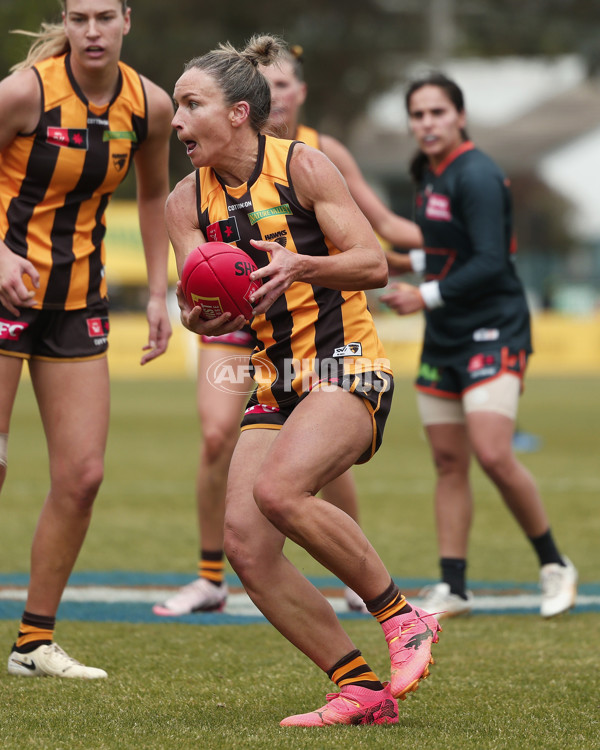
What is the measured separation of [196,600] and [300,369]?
227 centimetres

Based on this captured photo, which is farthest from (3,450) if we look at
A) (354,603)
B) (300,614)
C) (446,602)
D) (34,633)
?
(446,602)

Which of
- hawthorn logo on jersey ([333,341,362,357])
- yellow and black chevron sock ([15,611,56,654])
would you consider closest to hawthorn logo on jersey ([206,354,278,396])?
yellow and black chevron sock ([15,611,56,654])

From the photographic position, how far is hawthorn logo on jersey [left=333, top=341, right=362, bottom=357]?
3799 mm

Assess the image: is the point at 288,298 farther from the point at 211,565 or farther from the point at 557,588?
the point at 557,588

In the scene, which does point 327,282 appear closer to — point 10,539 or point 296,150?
point 296,150

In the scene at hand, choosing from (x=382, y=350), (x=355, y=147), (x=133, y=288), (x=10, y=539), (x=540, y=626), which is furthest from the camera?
(x=355, y=147)

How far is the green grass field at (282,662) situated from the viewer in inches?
141

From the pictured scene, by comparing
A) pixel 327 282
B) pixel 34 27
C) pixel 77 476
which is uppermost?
pixel 34 27

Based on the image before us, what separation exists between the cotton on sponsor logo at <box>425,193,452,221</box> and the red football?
2.50 meters

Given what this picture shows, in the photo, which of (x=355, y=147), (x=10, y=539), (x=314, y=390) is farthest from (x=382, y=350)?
(x=355, y=147)

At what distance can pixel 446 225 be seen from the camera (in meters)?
6.05

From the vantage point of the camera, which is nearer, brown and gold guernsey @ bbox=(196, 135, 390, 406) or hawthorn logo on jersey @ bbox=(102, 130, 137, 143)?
brown and gold guernsey @ bbox=(196, 135, 390, 406)

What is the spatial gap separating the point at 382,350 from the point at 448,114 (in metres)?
2.45

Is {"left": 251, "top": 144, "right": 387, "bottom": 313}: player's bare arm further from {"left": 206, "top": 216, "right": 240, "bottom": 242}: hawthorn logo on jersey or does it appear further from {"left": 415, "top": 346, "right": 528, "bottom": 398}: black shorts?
{"left": 415, "top": 346, "right": 528, "bottom": 398}: black shorts
